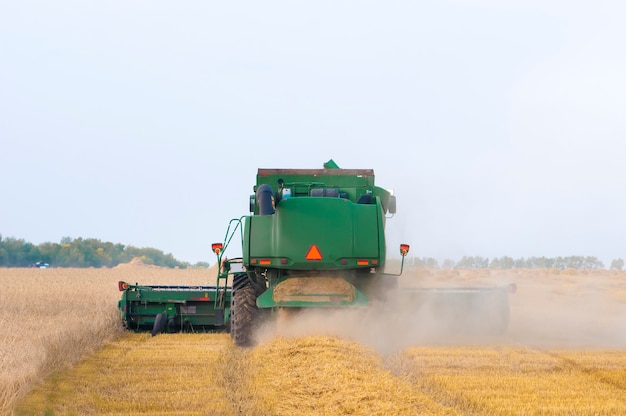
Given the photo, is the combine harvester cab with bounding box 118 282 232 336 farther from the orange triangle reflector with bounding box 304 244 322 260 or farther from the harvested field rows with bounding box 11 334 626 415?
the orange triangle reflector with bounding box 304 244 322 260

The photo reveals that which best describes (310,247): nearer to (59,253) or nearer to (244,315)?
(244,315)

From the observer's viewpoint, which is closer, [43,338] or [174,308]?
[43,338]

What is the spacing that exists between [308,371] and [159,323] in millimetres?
5980

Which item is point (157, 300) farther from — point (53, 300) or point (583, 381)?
point (583, 381)

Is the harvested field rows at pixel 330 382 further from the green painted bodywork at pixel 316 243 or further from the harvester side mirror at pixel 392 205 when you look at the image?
the harvester side mirror at pixel 392 205

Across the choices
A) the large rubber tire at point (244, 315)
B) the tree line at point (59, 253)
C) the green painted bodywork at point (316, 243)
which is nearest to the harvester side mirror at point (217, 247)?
the green painted bodywork at point (316, 243)

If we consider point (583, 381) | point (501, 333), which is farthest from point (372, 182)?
point (583, 381)

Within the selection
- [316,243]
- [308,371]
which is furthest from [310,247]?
[308,371]

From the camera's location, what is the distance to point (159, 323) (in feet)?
45.2

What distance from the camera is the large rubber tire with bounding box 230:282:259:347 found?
11227mm

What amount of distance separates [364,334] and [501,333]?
13.6 ft

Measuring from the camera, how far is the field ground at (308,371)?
705cm

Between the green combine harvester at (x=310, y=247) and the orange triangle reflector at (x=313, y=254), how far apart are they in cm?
1

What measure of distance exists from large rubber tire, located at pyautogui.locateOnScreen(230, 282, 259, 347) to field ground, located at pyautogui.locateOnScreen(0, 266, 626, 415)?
0.91ft
